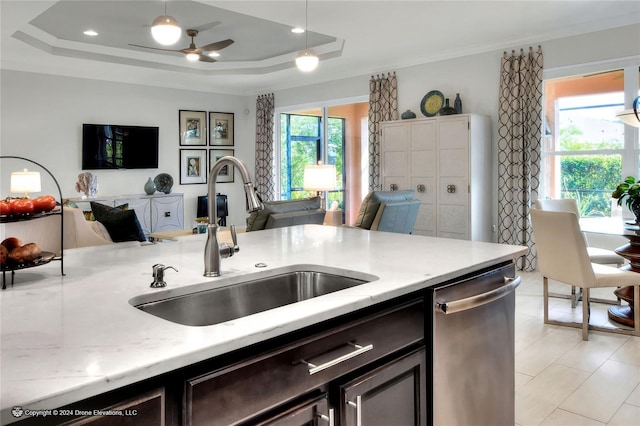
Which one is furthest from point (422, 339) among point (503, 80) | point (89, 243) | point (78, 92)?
point (78, 92)

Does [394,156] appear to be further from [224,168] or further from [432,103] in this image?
[224,168]

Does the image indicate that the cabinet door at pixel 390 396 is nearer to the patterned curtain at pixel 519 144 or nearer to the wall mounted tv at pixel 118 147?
the patterned curtain at pixel 519 144

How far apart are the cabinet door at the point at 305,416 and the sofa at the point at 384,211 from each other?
3356mm

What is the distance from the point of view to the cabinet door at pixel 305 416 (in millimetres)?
1064

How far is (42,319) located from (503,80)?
5.70m

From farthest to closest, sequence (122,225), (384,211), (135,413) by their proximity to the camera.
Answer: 1. (384,211)
2. (122,225)
3. (135,413)

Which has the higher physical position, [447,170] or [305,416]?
[447,170]

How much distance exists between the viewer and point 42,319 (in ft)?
3.56

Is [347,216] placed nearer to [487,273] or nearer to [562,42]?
[562,42]

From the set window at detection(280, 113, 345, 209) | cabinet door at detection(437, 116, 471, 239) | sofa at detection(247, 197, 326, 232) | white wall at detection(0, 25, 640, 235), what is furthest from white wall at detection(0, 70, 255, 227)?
cabinet door at detection(437, 116, 471, 239)

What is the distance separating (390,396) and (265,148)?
766 centimetres

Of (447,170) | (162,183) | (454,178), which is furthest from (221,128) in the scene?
(454,178)

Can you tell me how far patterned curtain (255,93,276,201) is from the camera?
28.6ft

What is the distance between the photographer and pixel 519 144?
5570 mm
